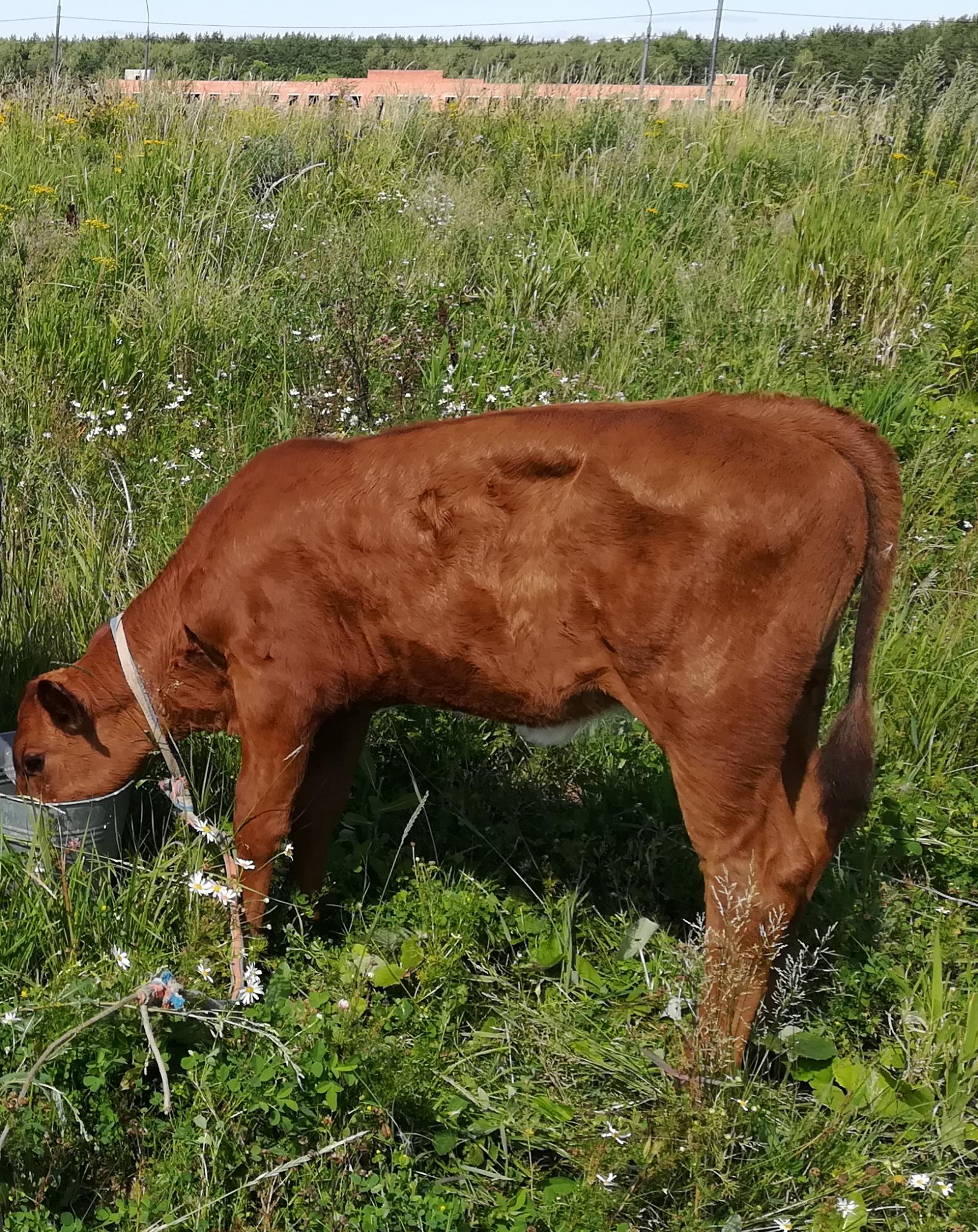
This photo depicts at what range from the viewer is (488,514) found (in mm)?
2936

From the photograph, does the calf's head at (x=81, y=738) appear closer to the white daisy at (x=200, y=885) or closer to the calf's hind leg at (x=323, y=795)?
the calf's hind leg at (x=323, y=795)

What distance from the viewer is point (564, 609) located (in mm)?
2877

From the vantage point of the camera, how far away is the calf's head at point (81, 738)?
3363 millimetres

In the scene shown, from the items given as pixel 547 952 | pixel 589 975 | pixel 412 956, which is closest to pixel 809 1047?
pixel 589 975

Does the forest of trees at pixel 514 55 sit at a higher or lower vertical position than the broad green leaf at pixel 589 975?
higher

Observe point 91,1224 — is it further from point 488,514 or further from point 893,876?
point 893,876

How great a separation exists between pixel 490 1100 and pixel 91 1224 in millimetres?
971

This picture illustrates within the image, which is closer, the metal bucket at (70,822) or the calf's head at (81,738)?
the metal bucket at (70,822)

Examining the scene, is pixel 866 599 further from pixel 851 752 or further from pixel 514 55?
pixel 514 55

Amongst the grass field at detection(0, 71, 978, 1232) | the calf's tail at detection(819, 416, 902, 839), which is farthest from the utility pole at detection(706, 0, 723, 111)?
the calf's tail at detection(819, 416, 902, 839)

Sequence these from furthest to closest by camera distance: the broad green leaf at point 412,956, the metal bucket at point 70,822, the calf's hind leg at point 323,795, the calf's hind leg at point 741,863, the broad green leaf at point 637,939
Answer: the calf's hind leg at point 323,795
the broad green leaf at point 637,939
the broad green leaf at point 412,956
the metal bucket at point 70,822
the calf's hind leg at point 741,863

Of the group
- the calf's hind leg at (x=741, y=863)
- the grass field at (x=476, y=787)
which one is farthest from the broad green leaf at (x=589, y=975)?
the calf's hind leg at (x=741, y=863)

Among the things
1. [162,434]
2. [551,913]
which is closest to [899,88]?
[162,434]

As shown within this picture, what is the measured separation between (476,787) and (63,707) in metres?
1.38
